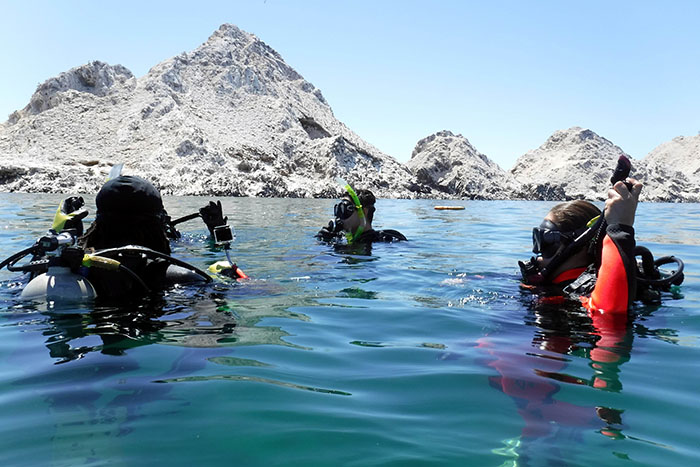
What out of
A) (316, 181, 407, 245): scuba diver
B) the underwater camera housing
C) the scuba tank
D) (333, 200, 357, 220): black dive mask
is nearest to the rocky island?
(316, 181, 407, 245): scuba diver

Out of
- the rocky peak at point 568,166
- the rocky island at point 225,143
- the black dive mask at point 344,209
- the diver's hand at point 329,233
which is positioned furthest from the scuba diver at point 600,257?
the rocky peak at point 568,166

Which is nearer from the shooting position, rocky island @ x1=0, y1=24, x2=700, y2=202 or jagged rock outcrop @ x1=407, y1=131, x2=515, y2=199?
rocky island @ x1=0, y1=24, x2=700, y2=202

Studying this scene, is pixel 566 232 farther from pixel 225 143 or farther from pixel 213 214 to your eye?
pixel 225 143

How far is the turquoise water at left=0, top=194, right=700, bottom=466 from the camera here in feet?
5.65

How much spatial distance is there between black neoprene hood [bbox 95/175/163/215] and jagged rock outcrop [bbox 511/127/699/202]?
5915 centimetres

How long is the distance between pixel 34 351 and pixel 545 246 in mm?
3682

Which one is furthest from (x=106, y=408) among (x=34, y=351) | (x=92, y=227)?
(x=92, y=227)

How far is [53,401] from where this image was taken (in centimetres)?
209

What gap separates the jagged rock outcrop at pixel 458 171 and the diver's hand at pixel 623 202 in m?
55.1

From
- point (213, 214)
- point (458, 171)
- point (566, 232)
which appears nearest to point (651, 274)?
point (566, 232)

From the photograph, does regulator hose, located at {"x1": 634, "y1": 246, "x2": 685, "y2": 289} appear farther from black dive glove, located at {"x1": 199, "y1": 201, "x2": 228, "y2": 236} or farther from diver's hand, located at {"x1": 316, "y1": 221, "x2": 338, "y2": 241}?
black dive glove, located at {"x1": 199, "y1": 201, "x2": 228, "y2": 236}

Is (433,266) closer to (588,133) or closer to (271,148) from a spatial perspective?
(271,148)

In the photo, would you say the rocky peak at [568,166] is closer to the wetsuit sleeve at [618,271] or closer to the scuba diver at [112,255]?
the wetsuit sleeve at [618,271]

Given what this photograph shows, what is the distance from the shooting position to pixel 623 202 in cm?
313
